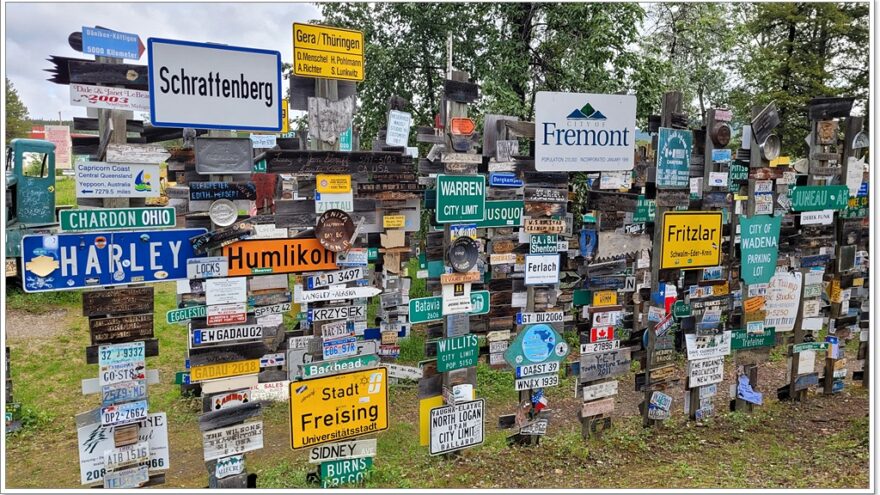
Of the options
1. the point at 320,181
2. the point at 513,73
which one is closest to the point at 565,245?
the point at 320,181

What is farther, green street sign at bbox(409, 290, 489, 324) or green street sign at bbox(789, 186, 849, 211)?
green street sign at bbox(789, 186, 849, 211)

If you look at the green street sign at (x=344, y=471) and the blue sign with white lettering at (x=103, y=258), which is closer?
the blue sign with white lettering at (x=103, y=258)

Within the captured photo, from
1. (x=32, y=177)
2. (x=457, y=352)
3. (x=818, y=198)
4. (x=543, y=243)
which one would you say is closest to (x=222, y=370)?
(x=457, y=352)

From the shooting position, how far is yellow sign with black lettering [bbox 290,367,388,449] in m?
5.23

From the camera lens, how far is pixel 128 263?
4.60m

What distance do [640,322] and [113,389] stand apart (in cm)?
739

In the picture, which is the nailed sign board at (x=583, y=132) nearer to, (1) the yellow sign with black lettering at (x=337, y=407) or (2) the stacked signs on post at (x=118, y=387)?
(1) the yellow sign with black lettering at (x=337, y=407)

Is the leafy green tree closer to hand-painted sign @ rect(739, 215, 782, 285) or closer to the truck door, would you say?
the truck door

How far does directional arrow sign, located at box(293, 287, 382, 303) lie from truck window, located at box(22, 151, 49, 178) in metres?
8.49

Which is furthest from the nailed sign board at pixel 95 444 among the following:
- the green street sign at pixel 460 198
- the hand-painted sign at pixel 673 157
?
the hand-painted sign at pixel 673 157

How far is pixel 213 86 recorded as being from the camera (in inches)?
183

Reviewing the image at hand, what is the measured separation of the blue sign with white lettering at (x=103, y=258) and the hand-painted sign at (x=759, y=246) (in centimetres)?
583

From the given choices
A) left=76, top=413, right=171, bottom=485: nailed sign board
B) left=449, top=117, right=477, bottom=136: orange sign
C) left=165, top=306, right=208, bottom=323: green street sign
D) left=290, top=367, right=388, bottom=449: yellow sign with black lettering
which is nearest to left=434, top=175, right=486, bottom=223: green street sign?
left=449, top=117, right=477, bottom=136: orange sign

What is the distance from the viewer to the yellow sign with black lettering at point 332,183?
5.24m
